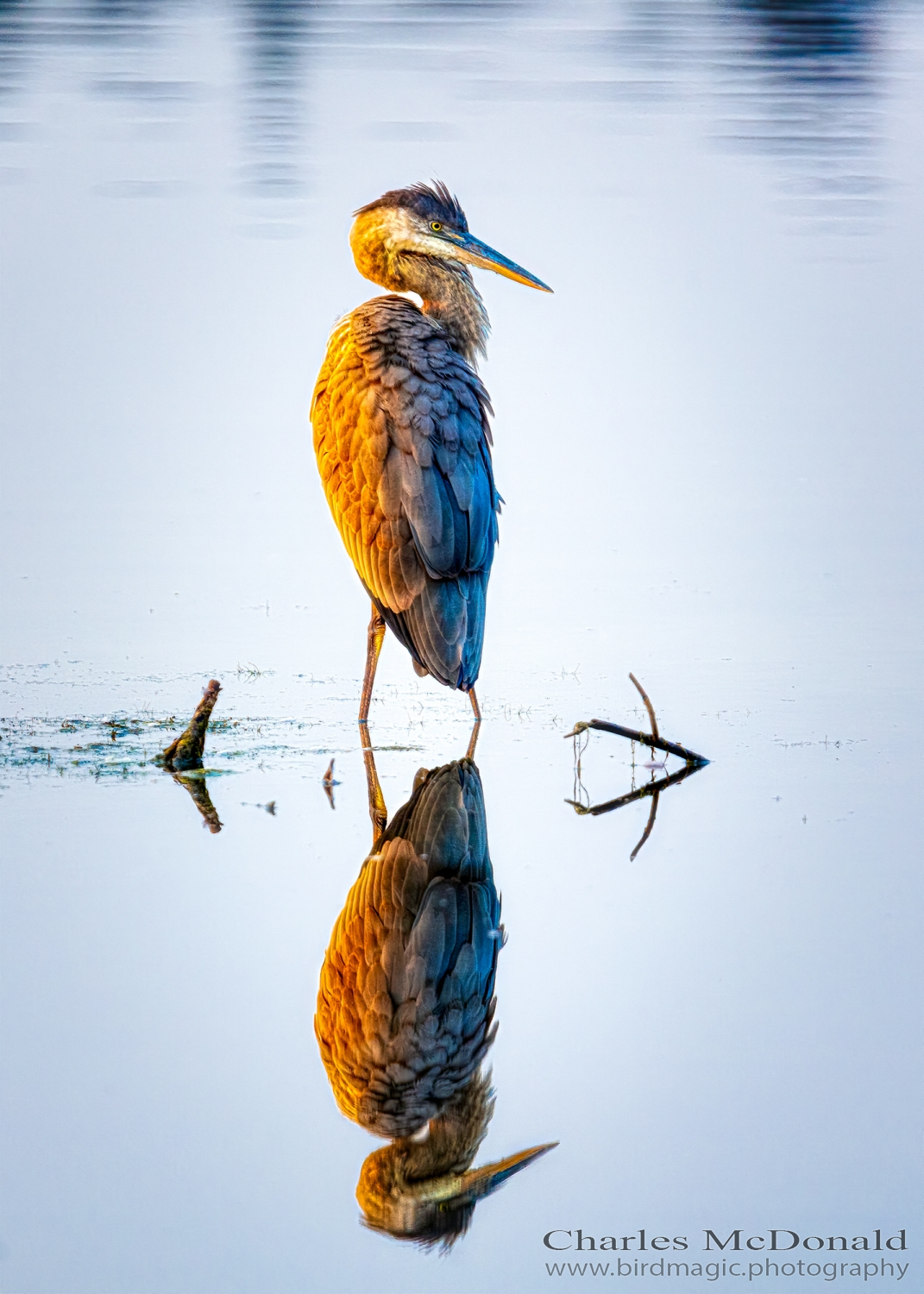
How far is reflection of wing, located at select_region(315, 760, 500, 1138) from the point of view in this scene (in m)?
3.76

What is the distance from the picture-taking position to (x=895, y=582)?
8781 millimetres

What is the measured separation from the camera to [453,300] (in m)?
7.59

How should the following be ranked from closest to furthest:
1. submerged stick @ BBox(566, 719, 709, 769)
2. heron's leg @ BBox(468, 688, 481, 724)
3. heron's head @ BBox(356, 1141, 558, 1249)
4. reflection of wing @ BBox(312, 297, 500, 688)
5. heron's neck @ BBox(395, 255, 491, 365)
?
heron's head @ BBox(356, 1141, 558, 1249) < submerged stick @ BBox(566, 719, 709, 769) < reflection of wing @ BBox(312, 297, 500, 688) < heron's leg @ BBox(468, 688, 481, 724) < heron's neck @ BBox(395, 255, 491, 365)

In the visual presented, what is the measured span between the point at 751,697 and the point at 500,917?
262cm

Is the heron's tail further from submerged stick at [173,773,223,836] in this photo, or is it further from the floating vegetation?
submerged stick at [173,773,223,836]

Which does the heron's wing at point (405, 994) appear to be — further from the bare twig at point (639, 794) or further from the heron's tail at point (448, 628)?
the heron's tail at point (448, 628)

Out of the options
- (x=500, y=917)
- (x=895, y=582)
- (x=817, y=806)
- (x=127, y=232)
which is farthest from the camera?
(x=127, y=232)

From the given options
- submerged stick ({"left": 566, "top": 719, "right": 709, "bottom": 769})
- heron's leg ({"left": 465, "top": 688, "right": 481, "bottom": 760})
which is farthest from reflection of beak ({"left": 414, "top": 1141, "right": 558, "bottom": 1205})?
heron's leg ({"left": 465, "top": 688, "right": 481, "bottom": 760})

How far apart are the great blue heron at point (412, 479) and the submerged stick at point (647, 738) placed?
0.67 meters

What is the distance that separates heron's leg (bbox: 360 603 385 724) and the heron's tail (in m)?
0.25

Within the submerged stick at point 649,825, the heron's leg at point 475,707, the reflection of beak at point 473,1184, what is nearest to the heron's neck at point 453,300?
the heron's leg at point 475,707

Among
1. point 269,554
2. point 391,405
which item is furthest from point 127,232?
point 391,405

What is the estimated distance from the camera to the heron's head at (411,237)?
761cm

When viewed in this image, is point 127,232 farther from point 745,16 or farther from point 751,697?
point 745,16
